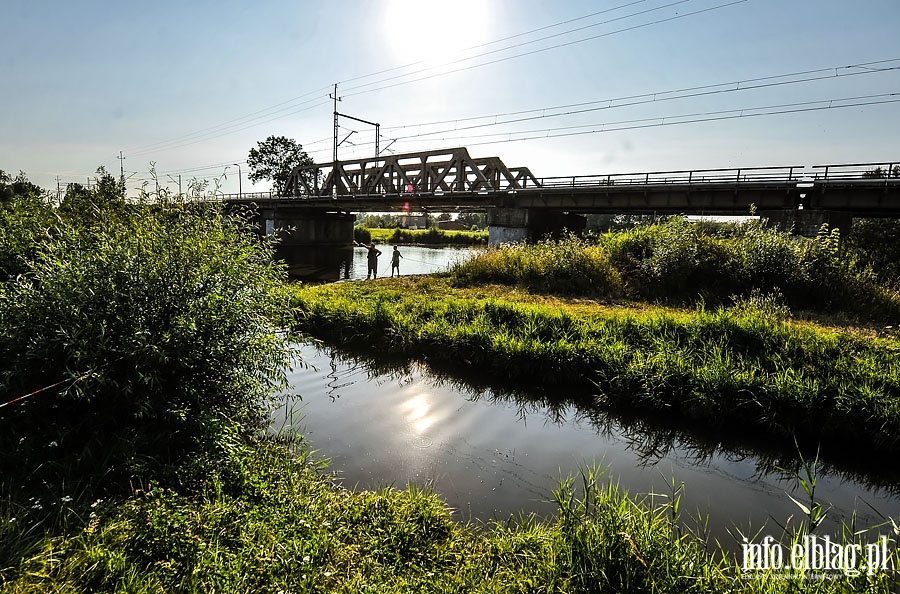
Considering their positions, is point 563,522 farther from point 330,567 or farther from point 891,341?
point 891,341

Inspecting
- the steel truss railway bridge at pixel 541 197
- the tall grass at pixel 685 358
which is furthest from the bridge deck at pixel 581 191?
the tall grass at pixel 685 358

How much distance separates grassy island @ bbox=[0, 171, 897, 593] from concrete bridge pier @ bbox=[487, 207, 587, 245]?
79.2 feet

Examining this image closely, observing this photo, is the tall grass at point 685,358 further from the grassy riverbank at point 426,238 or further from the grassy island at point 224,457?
the grassy riverbank at point 426,238

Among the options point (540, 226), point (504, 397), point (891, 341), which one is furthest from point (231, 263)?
point (540, 226)

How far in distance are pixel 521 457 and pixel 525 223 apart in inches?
1054

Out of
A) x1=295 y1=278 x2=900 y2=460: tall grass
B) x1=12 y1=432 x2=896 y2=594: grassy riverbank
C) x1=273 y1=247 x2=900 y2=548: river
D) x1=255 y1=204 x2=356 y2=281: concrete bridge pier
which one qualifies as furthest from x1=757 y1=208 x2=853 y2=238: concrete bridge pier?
x1=255 y1=204 x2=356 y2=281: concrete bridge pier

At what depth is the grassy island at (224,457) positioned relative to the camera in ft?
11.2

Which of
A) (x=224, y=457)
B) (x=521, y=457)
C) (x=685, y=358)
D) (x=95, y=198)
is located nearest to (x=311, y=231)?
(x=95, y=198)

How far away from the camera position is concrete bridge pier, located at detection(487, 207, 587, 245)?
31.9 m

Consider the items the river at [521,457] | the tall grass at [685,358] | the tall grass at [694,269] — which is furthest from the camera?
the tall grass at [694,269]

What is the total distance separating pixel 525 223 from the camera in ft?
104

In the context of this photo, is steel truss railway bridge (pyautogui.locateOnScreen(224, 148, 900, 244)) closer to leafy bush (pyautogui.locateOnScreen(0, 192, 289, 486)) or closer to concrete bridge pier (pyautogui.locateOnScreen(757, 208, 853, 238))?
concrete bridge pier (pyautogui.locateOnScreen(757, 208, 853, 238))

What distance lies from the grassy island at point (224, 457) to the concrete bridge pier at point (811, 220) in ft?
61.5

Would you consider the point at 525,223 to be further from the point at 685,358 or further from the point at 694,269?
the point at 685,358
